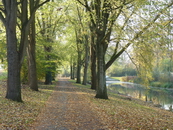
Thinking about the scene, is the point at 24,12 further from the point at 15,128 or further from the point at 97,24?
the point at 15,128

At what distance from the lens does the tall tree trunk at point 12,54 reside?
9703mm

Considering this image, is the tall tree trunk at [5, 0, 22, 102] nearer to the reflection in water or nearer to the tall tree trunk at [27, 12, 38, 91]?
the tall tree trunk at [27, 12, 38, 91]

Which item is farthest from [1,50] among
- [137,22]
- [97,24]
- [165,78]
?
[165,78]

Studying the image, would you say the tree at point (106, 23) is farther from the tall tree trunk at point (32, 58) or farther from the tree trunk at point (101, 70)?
the tall tree trunk at point (32, 58)

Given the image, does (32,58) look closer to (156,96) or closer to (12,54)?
(12,54)

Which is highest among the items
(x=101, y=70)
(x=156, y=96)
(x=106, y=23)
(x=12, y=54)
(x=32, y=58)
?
(x=106, y=23)

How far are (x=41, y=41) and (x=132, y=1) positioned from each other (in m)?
10.7

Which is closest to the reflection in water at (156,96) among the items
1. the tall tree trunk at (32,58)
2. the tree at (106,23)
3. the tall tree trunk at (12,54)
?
the tree at (106,23)

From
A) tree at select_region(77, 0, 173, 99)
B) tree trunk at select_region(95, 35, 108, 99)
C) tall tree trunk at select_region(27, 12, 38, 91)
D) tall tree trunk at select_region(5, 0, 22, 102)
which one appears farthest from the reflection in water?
tall tree trunk at select_region(5, 0, 22, 102)

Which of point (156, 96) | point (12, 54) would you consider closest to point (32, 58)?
point (12, 54)

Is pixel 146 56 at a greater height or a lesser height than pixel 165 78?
greater

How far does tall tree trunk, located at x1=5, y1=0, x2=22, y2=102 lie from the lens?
31.8 feet

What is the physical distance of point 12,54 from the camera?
987 cm

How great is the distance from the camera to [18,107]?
904 centimetres
